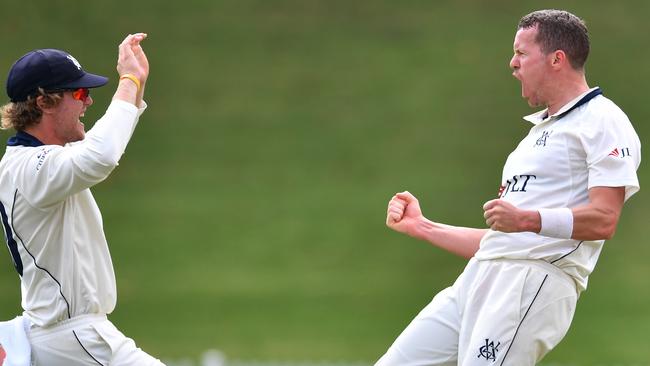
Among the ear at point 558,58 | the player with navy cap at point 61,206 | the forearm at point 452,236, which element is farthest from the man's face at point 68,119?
the ear at point 558,58

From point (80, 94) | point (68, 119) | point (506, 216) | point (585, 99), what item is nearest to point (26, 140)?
point (68, 119)

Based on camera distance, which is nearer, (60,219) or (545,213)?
(545,213)

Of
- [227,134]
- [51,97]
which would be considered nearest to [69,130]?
[51,97]

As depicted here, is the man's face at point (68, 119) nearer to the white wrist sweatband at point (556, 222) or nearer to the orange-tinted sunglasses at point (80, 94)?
the orange-tinted sunglasses at point (80, 94)

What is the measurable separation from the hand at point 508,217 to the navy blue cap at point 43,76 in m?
1.72

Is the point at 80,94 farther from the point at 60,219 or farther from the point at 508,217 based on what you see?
the point at 508,217

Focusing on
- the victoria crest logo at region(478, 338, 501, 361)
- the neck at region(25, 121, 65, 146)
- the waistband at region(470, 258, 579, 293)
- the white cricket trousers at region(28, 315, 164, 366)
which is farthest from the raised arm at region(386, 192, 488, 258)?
the neck at region(25, 121, 65, 146)

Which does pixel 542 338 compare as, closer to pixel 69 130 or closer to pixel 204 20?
pixel 69 130

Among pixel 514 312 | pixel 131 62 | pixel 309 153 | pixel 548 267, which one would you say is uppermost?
pixel 131 62

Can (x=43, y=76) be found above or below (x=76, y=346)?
above

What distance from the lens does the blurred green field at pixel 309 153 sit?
1285cm

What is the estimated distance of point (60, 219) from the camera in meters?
4.84

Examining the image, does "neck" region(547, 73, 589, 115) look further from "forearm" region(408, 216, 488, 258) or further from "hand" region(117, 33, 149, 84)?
"hand" region(117, 33, 149, 84)

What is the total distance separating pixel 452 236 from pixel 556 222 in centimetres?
90
